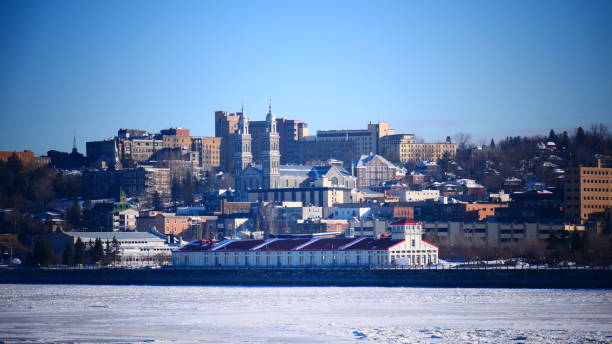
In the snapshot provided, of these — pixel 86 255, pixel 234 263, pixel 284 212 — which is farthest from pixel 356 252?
pixel 284 212

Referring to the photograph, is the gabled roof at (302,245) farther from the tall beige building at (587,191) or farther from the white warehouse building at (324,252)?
the tall beige building at (587,191)

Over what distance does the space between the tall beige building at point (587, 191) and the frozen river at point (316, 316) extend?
202 feet

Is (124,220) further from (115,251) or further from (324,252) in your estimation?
(324,252)

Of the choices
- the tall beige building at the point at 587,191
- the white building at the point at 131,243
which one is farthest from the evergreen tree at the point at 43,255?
the tall beige building at the point at 587,191

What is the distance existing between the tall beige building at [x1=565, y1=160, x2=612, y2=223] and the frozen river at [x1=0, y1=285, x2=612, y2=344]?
61.6 meters

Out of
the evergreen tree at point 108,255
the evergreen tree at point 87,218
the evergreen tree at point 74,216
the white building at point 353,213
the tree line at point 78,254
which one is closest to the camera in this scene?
the tree line at point 78,254

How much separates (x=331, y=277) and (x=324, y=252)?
7950mm

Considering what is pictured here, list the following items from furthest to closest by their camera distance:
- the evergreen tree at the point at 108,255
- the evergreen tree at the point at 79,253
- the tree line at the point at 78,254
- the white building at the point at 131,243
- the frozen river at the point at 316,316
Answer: the white building at the point at 131,243, the evergreen tree at the point at 108,255, the evergreen tree at the point at 79,253, the tree line at the point at 78,254, the frozen river at the point at 316,316

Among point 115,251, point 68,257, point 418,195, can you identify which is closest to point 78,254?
A: point 68,257

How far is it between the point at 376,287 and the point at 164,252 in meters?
52.6

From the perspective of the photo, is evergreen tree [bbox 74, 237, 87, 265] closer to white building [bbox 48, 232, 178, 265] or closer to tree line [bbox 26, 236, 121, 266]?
tree line [bbox 26, 236, 121, 266]

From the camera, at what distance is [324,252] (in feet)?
359

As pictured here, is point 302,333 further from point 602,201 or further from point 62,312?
point 602,201

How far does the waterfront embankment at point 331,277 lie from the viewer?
8869 cm
